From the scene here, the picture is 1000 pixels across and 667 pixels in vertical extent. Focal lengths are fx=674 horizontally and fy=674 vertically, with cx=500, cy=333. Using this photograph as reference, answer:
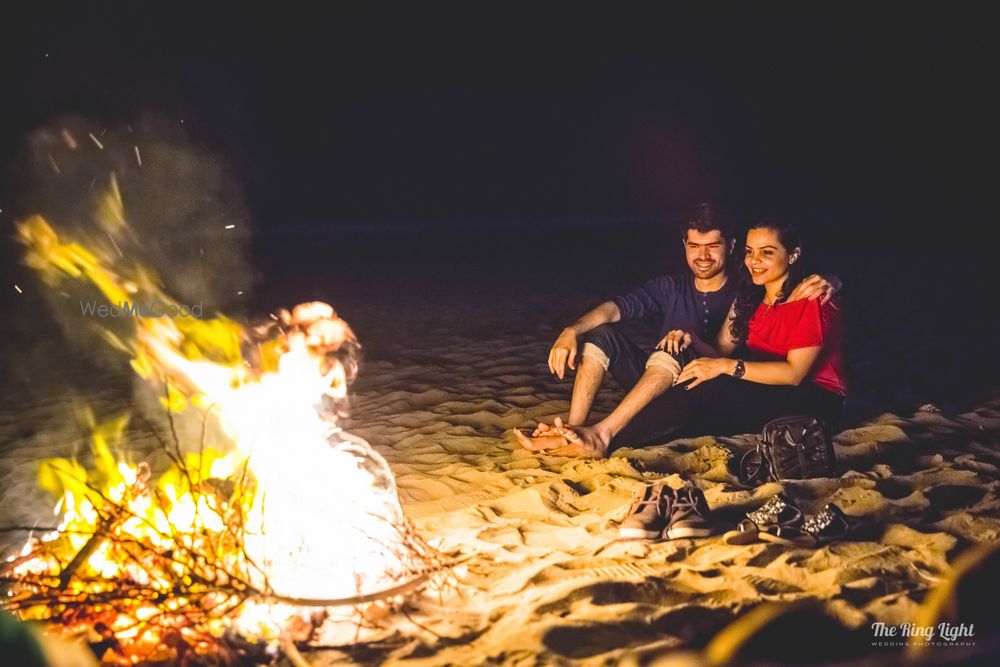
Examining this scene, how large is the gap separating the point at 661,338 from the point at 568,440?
3.30ft

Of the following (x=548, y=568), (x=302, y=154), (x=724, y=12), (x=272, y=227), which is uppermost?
(x=724, y=12)

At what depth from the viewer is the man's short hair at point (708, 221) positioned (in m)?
4.44

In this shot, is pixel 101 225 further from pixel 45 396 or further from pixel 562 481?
pixel 562 481

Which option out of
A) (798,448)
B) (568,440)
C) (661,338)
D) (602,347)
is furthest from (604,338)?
(798,448)

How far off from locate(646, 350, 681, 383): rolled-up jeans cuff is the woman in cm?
8

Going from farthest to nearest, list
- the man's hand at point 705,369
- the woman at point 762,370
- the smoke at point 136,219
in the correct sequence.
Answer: the smoke at point 136,219 < the man's hand at point 705,369 < the woman at point 762,370

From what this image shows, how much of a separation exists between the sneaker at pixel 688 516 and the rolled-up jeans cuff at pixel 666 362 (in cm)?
115

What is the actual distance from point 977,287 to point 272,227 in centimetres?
2340

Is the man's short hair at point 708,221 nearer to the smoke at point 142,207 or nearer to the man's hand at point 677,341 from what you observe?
the man's hand at point 677,341

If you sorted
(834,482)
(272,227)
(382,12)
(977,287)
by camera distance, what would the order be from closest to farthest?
1. (834,482)
2. (977,287)
3. (272,227)
4. (382,12)

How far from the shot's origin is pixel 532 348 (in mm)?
7480

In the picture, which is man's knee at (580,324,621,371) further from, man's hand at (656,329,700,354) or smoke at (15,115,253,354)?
smoke at (15,115,253,354)

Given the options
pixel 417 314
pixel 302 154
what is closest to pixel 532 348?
pixel 417 314

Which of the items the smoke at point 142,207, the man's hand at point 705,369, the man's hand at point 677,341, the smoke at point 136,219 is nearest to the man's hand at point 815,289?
the man's hand at point 705,369
